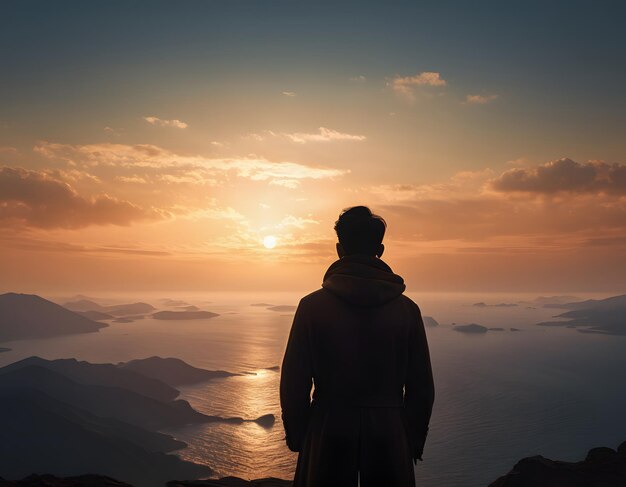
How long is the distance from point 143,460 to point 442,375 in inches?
4039

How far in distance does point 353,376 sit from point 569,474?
26.1 meters

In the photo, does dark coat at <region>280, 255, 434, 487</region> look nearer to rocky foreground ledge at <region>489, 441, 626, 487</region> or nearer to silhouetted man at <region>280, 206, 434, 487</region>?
silhouetted man at <region>280, 206, 434, 487</region>

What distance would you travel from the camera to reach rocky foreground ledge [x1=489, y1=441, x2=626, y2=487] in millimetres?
21828

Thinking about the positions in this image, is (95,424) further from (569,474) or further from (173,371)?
(569,474)

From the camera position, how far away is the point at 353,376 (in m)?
A: 3.49

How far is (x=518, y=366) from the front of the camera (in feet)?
550

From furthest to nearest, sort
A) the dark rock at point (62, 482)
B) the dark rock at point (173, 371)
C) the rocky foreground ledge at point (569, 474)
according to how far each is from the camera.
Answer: the dark rock at point (173, 371) → the rocky foreground ledge at point (569, 474) → the dark rock at point (62, 482)

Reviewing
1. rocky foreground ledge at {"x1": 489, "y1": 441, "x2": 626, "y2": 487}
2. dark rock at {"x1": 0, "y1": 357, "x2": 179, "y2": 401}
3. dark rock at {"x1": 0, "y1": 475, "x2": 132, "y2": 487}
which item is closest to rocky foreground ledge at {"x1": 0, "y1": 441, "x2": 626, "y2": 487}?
rocky foreground ledge at {"x1": 489, "y1": 441, "x2": 626, "y2": 487}

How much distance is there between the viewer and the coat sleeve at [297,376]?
354cm

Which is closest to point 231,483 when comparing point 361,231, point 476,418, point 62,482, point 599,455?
point 62,482

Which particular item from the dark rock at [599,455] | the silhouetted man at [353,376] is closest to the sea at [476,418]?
the dark rock at [599,455]

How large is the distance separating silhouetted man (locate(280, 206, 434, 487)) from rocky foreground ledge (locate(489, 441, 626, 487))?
2436 centimetres

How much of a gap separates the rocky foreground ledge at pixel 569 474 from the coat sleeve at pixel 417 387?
24.0 meters

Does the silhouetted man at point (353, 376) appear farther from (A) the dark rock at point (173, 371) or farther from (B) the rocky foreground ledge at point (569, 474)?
(A) the dark rock at point (173, 371)
